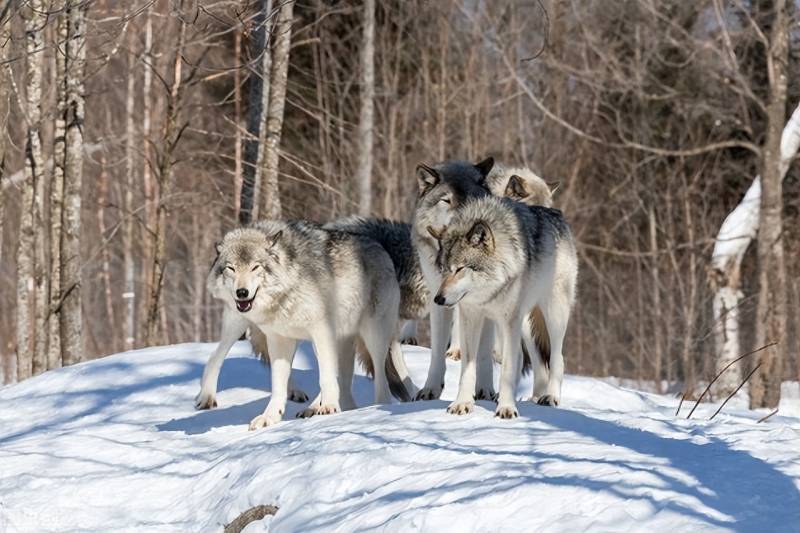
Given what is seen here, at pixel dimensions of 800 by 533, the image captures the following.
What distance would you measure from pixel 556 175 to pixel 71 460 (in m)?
23.1

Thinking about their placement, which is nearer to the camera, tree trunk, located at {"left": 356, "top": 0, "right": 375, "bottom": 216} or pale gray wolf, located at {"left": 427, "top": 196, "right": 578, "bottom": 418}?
pale gray wolf, located at {"left": 427, "top": 196, "right": 578, "bottom": 418}

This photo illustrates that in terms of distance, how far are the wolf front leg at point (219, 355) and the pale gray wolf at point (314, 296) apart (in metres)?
0.36

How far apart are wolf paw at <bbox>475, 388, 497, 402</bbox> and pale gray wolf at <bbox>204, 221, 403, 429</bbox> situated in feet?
2.66

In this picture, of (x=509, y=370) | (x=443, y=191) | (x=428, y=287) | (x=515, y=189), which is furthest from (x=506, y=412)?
(x=515, y=189)

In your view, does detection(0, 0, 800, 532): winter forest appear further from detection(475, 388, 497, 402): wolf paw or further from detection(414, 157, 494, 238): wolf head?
detection(414, 157, 494, 238): wolf head

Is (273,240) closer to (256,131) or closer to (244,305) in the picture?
(244,305)

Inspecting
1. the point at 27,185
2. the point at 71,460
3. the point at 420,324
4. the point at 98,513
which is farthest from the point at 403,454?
the point at 420,324

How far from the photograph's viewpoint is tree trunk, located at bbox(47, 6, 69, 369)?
12688 millimetres

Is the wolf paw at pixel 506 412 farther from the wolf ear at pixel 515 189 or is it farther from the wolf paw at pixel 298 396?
the wolf ear at pixel 515 189

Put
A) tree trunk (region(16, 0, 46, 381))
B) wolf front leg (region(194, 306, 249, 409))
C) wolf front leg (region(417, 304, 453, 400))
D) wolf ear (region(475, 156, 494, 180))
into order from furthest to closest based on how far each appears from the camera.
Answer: tree trunk (region(16, 0, 46, 381)) < wolf ear (region(475, 156, 494, 180)) < wolf front leg (region(194, 306, 249, 409)) < wolf front leg (region(417, 304, 453, 400))

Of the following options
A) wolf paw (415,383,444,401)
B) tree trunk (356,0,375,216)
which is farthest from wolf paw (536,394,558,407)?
tree trunk (356,0,375,216)

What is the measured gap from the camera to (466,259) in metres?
6.77

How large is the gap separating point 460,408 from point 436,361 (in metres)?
0.94

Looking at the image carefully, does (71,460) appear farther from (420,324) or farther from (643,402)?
(420,324)
